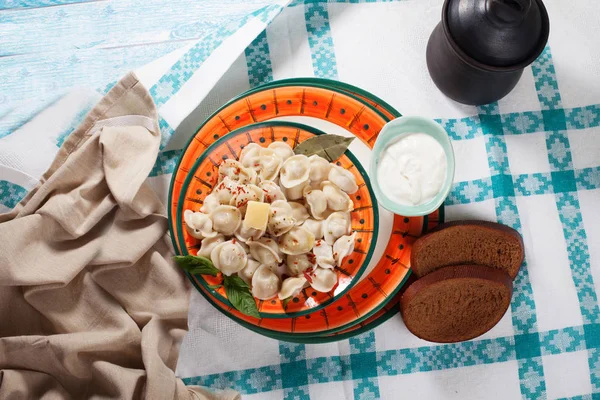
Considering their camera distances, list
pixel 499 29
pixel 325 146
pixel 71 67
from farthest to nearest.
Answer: pixel 71 67 → pixel 325 146 → pixel 499 29

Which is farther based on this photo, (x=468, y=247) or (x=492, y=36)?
(x=468, y=247)

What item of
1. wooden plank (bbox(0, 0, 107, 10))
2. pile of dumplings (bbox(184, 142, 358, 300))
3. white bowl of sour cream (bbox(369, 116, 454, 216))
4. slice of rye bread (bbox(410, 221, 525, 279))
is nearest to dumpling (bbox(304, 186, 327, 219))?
pile of dumplings (bbox(184, 142, 358, 300))

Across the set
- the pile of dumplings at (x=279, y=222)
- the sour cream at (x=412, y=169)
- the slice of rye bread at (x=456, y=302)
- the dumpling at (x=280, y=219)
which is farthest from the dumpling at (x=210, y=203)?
the slice of rye bread at (x=456, y=302)

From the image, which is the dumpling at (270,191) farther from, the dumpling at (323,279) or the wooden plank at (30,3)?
the wooden plank at (30,3)

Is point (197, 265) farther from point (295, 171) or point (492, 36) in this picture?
point (492, 36)

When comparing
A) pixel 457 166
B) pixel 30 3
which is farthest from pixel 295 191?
pixel 30 3

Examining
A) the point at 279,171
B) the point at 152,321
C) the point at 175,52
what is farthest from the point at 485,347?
the point at 175,52
